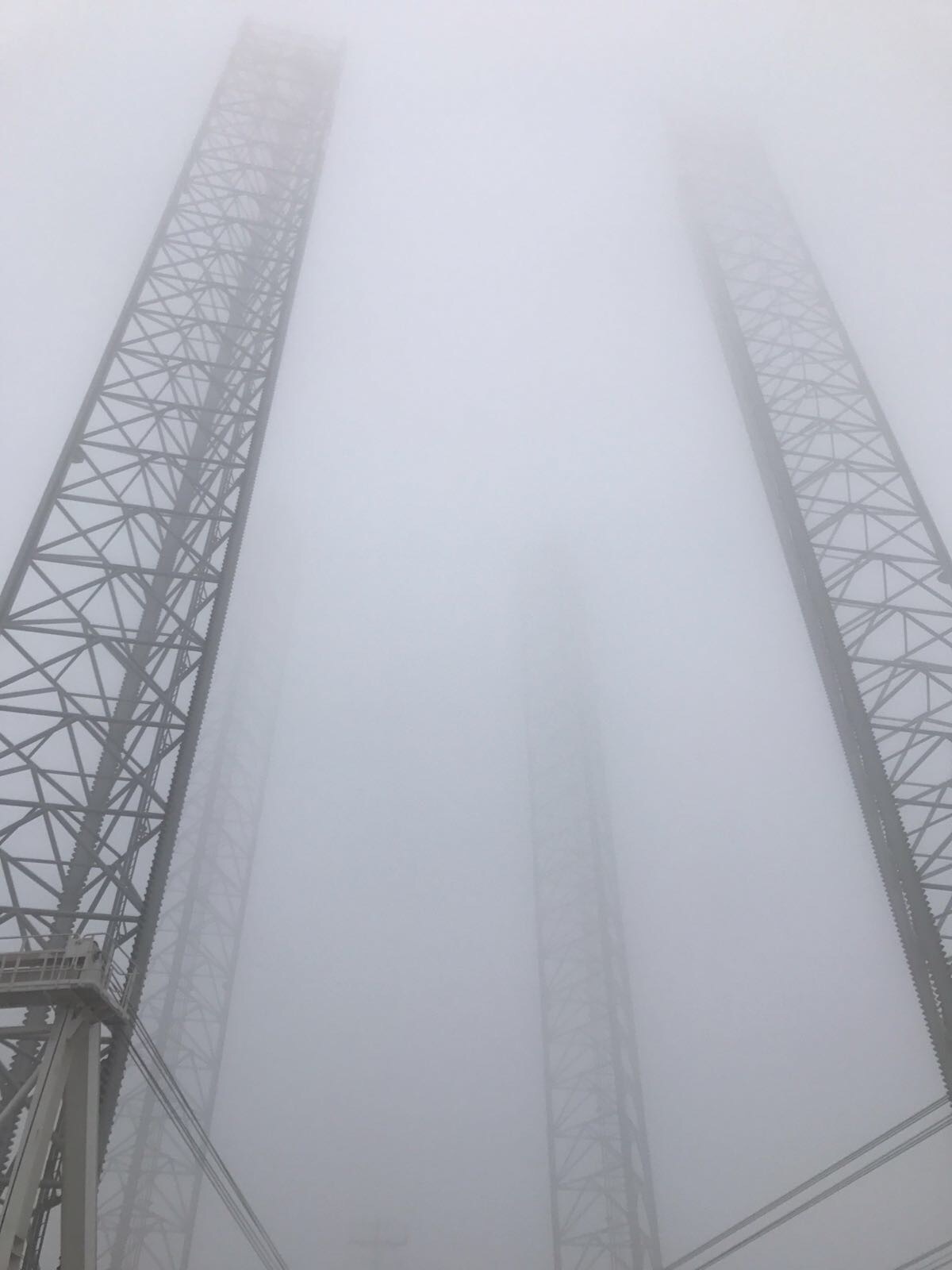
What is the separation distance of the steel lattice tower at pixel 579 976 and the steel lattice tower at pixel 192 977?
930cm

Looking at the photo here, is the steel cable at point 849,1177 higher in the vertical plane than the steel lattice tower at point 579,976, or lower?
lower

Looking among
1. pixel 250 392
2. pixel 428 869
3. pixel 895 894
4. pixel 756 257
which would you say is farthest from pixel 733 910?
pixel 250 392

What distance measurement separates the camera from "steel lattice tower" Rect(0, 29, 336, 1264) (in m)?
13.5

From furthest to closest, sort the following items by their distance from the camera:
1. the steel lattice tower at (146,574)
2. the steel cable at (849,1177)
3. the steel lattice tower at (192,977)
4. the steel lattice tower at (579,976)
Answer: the steel lattice tower at (579,976) < the steel lattice tower at (192,977) < the steel cable at (849,1177) < the steel lattice tower at (146,574)

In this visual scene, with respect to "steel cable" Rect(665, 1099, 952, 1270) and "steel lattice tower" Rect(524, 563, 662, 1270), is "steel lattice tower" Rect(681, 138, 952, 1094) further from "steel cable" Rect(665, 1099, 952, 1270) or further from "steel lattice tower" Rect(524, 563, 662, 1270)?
"steel lattice tower" Rect(524, 563, 662, 1270)

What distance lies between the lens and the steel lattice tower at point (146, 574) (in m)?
13.5

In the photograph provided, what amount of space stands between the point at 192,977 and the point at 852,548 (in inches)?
832

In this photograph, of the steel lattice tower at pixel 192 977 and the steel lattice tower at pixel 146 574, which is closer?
the steel lattice tower at pixel 146 574

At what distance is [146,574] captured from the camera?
15.7 m

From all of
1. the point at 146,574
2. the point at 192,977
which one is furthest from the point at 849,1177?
the point at 192,977

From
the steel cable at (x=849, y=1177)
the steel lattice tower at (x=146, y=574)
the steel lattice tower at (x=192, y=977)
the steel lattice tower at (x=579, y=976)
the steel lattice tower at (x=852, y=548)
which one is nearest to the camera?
the steel lattice tower at (x=146, y=574)

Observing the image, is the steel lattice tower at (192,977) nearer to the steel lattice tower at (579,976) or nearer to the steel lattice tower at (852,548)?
the steel lattice tower at (579,976)

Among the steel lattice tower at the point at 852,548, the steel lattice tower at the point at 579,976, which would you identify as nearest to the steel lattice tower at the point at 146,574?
the steel lattice tower at the point at 852,548

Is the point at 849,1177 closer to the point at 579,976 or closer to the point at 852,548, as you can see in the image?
the point at 852,548
